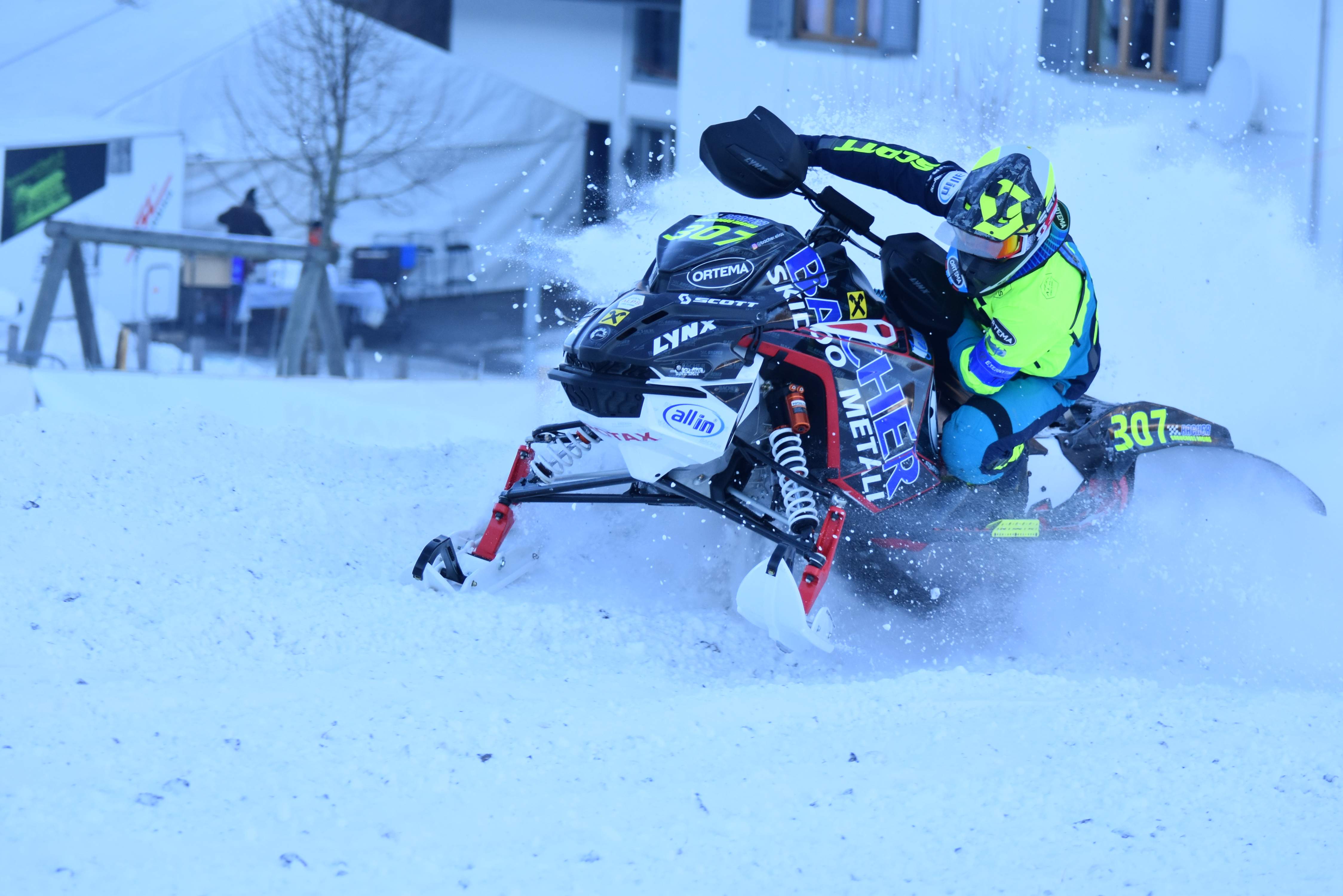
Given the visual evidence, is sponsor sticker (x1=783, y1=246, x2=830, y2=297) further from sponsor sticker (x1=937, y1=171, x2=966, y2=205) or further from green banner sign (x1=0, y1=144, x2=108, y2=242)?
green banner sign (x1=0, y1=144, x2=108, y2=242)

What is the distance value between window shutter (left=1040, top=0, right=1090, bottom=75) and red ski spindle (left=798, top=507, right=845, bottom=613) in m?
9.02

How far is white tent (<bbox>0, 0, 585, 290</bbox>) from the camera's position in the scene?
1438 centimetres

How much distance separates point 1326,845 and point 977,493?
203cm

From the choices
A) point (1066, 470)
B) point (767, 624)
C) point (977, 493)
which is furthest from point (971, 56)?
point (767, 624)

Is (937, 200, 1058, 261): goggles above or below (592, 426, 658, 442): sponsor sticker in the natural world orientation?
above

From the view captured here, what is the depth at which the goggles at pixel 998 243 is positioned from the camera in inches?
157

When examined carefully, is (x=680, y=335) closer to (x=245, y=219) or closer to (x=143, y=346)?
(x=143, y=346)

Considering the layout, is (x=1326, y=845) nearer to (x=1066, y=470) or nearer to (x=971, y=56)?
(x=1066, y=470)

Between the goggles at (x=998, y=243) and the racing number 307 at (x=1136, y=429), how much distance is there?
40.2 inches

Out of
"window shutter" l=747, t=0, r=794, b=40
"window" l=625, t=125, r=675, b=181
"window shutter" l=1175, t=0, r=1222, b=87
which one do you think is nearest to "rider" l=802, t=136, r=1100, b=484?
"window shutter" l=1175, t=0, r=1222, b=87

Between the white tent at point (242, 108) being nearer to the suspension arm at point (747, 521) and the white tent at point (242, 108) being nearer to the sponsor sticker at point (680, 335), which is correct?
the suspension arm at point (747, 521)

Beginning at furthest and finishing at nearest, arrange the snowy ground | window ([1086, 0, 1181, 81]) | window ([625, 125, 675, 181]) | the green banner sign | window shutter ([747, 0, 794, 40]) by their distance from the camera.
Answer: window ([625, 125, 675, 181]) → window shutter ([747, 0, 794, 40]) → window ([1086, 0, 1181, 81]) → the green banner sign → the snowy ground

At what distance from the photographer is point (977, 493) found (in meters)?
4.69

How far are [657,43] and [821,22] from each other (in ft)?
31.1
